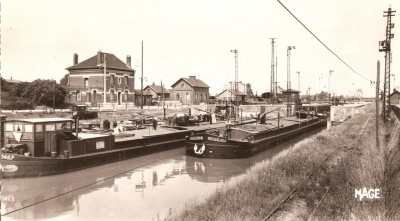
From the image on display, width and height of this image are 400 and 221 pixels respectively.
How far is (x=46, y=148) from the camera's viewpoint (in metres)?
17.8

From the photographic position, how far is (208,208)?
10906 mm

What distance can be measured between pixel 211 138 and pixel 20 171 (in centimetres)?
1102

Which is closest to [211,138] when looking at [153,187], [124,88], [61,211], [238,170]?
[238,170]

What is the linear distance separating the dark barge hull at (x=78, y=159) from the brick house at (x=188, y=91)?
172 ft

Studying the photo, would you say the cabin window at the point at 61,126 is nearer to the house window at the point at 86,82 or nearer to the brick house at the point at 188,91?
the house window at the point at 86,82

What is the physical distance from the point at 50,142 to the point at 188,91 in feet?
206

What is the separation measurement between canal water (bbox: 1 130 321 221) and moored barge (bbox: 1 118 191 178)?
0.43 metres

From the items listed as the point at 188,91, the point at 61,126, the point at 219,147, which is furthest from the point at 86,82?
the point at 61,126

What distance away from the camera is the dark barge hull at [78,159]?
1631 cm

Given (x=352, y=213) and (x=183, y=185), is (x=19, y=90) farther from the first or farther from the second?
(x=352, y=213)

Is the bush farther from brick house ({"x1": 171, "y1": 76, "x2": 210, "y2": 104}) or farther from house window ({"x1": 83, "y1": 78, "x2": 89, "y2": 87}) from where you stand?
brick house ({"x1": 171, "y1": 76, "x2": 210, "y2": 104})

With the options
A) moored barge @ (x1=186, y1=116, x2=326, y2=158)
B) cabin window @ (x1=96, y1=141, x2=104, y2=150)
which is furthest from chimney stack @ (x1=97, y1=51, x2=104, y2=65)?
cabin window @ (x1=96, y1=141, x2=104, y2=150)

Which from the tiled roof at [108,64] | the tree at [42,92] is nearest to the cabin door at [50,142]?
the tree at [42,92]

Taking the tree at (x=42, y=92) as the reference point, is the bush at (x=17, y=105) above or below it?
below
